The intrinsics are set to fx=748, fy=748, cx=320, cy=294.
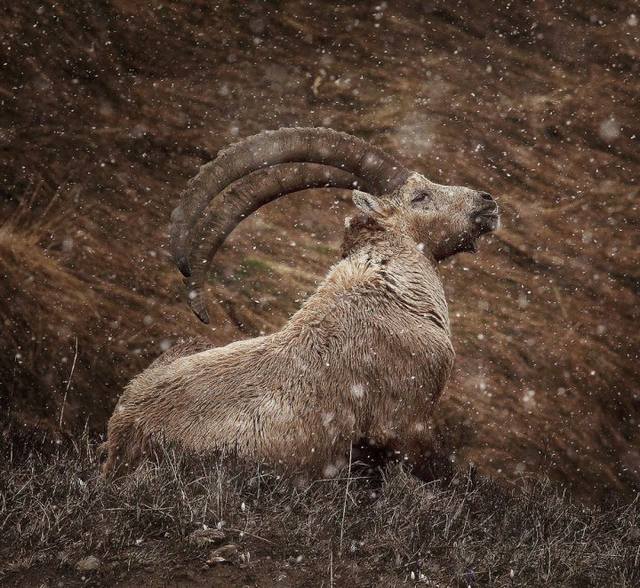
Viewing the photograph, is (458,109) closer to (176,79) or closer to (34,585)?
(176,79)

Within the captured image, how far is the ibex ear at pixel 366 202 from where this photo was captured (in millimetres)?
5469

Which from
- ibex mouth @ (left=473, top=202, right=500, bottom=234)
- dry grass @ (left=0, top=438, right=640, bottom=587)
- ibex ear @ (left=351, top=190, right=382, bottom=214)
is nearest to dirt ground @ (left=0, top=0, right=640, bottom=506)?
ibex ear @ (left=351, top=190, right=382, bottom=214)

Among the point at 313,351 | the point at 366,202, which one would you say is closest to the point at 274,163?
the point at 366,202

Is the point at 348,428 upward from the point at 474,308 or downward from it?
upward

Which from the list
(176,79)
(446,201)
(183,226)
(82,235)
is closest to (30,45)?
(176,79)

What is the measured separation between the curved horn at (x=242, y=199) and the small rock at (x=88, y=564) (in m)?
2.02

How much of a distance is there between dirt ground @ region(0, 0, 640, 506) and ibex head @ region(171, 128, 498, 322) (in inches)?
91.3

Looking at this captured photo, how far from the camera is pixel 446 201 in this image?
18.7 feet

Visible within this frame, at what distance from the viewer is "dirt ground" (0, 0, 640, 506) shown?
7547 millimetres

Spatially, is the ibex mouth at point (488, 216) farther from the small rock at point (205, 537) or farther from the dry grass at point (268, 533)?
the small rock at point (205, 537)

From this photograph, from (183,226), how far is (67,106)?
13.0 feet

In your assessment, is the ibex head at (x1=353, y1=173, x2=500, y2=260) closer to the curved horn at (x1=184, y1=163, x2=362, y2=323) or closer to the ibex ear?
the ibex ear

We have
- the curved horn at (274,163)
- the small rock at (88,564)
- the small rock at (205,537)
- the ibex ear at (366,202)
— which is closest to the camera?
the small rock at (88,564)

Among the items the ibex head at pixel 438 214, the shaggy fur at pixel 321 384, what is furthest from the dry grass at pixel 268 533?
the ibex head at pixel 438 214
